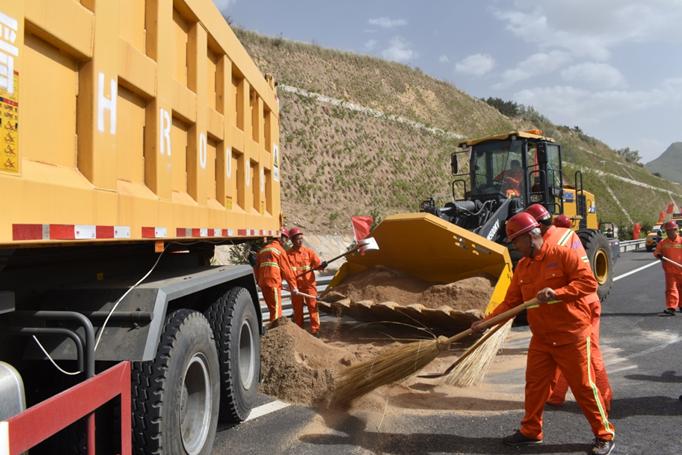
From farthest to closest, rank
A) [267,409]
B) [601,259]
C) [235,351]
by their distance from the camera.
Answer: [601,259] < [267,409] < [235,351]

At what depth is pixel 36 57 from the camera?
6.64 feet

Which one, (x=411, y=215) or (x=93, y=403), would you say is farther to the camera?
(x=411, y=215)

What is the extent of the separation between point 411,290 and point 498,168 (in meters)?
3.77

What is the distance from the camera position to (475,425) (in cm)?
419

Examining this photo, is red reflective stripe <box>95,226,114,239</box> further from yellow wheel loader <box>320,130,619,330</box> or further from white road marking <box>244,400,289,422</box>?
yellow wheel loader <box>320,130,619,330</box>

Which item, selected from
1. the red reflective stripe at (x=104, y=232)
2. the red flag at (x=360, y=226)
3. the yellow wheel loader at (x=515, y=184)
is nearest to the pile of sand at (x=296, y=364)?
the red reflective stripe at (x=104, y=232)

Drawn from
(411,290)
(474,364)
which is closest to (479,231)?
(411,290)

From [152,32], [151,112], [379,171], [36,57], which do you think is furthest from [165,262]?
[379,171]

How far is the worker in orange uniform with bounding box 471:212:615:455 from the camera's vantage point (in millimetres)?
3580

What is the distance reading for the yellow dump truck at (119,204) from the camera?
198 cm

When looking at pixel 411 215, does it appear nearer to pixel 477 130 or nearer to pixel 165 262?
pixel 165 262

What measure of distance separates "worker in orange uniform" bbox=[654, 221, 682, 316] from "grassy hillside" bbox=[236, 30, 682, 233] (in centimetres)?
1498

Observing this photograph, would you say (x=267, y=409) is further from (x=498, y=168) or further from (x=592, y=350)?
(x=498, y=168)

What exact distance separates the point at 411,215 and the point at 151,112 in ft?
15.0
